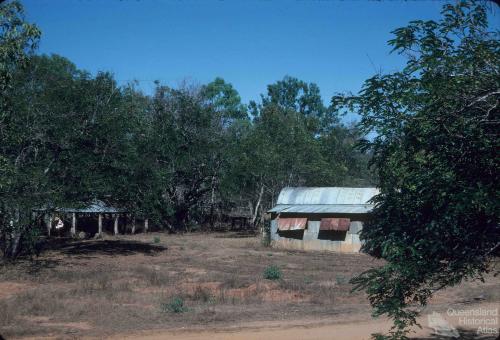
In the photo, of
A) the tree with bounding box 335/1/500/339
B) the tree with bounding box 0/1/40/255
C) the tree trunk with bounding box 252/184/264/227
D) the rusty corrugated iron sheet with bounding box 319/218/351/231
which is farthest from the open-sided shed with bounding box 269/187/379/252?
the tree with bounding box 335/1/500/339

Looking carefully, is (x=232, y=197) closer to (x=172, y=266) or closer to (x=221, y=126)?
(x=221, y=126)

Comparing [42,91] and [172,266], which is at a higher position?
[42,91]

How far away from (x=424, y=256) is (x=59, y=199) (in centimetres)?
1833

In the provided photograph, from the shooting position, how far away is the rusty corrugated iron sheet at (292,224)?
31419 mm

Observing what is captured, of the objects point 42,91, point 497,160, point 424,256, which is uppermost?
point 42,91

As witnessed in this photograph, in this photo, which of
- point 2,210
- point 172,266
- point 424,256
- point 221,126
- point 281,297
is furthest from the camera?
point 221,126

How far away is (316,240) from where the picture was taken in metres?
31.5

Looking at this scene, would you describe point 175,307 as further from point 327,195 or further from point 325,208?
point 327,195

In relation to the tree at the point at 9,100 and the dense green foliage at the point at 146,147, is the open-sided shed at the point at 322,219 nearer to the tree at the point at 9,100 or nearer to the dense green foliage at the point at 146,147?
the dense green foliage at the point at 146,147

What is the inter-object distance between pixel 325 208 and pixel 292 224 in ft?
7.52

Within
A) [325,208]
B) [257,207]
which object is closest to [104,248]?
[325,208]

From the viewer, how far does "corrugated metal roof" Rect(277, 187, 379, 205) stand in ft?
103

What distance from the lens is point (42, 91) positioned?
23875 mm

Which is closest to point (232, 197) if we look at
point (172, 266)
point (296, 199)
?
point (296, 199)
